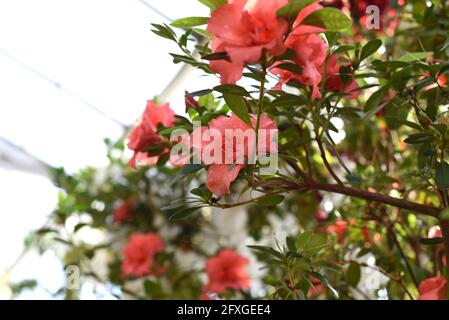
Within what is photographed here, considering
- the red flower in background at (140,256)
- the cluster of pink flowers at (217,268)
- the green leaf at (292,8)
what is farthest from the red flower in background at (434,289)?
the red flower in background at (140,256)

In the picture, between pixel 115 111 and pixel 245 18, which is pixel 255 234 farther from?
pixel 245 18

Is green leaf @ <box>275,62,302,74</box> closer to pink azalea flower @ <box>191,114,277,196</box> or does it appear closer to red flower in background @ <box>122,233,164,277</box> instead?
pink azalea flower @ <box>191,114,277,196</box>

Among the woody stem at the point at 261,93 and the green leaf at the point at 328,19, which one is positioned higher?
the green leaf at the point at 328,19

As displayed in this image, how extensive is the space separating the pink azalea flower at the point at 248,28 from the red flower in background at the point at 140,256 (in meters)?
1.81

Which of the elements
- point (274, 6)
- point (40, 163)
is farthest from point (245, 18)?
point (40, 163)

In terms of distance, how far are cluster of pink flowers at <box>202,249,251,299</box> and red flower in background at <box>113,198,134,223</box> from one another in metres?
1.08

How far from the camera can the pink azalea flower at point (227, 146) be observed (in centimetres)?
87

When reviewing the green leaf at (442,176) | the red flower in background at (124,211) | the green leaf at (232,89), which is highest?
the red flower in background at (124,211)

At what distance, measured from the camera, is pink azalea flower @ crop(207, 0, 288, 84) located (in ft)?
2.42

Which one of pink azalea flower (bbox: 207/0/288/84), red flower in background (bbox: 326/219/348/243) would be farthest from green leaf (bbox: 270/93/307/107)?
red flower in background (bbox: 326/219/348/243)

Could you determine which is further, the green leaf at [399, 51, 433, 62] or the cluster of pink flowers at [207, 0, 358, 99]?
the green leaf at [399, 51, 433, 62]

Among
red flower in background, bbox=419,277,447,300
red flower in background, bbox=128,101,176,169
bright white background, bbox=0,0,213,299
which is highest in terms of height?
bright white background, bbox=0,0,213,299

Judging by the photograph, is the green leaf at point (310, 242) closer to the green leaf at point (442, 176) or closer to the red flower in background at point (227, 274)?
the green leaf at point (442, 176)

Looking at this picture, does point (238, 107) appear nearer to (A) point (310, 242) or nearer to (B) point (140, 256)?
(A) point (310, 242)
